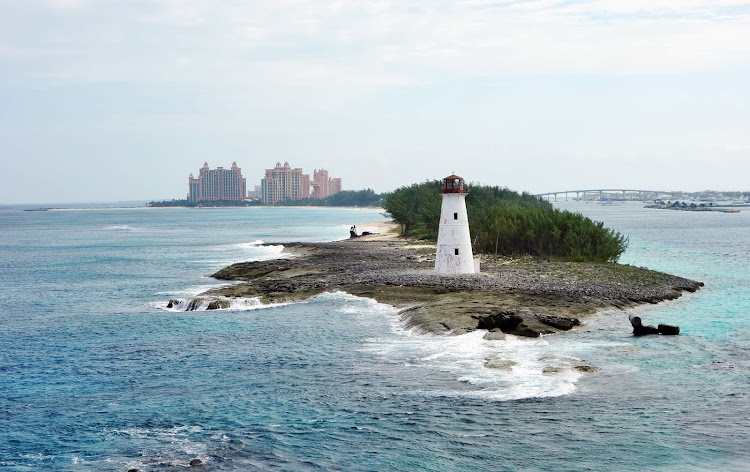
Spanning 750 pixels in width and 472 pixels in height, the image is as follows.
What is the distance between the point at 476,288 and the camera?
4875 centimetres

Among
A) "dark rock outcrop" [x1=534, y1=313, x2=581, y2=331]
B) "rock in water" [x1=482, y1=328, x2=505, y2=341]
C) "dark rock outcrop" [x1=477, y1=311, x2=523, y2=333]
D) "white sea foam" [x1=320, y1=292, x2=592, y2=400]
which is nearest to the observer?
"white sea foam" [x1=320, y1=292, x2=592, y2=400]

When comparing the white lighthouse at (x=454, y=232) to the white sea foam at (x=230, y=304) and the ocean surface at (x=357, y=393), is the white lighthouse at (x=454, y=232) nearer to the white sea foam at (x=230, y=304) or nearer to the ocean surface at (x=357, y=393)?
the ocean surface at (x=357, y=393)

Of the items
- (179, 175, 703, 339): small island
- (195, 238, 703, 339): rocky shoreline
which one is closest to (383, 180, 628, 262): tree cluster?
(179, 175, 703, 339): small island

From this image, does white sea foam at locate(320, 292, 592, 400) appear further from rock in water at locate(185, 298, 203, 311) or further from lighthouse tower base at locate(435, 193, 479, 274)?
lighthouse tower base at locate(435, 193, 479, 274)

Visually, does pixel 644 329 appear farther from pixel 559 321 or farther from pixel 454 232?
pixel 454 232

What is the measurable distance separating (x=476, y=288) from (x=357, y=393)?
21484 mm

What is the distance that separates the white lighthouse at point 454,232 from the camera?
181ft

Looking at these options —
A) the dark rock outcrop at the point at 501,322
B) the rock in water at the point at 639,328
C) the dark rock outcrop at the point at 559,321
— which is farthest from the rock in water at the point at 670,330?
the dark rock outcrop at the point at 501,322

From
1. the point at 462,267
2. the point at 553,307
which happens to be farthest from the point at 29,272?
the point at 553,307

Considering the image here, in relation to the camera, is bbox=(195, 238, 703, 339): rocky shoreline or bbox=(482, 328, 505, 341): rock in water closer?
bbox=(482, 328, 505, 341): rock in water

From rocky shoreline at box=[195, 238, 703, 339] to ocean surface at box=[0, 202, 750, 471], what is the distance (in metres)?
1.49

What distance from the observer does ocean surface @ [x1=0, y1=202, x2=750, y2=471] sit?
22.6 metres

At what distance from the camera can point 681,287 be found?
5444 centimetres

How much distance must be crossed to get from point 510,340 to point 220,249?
78.0m
